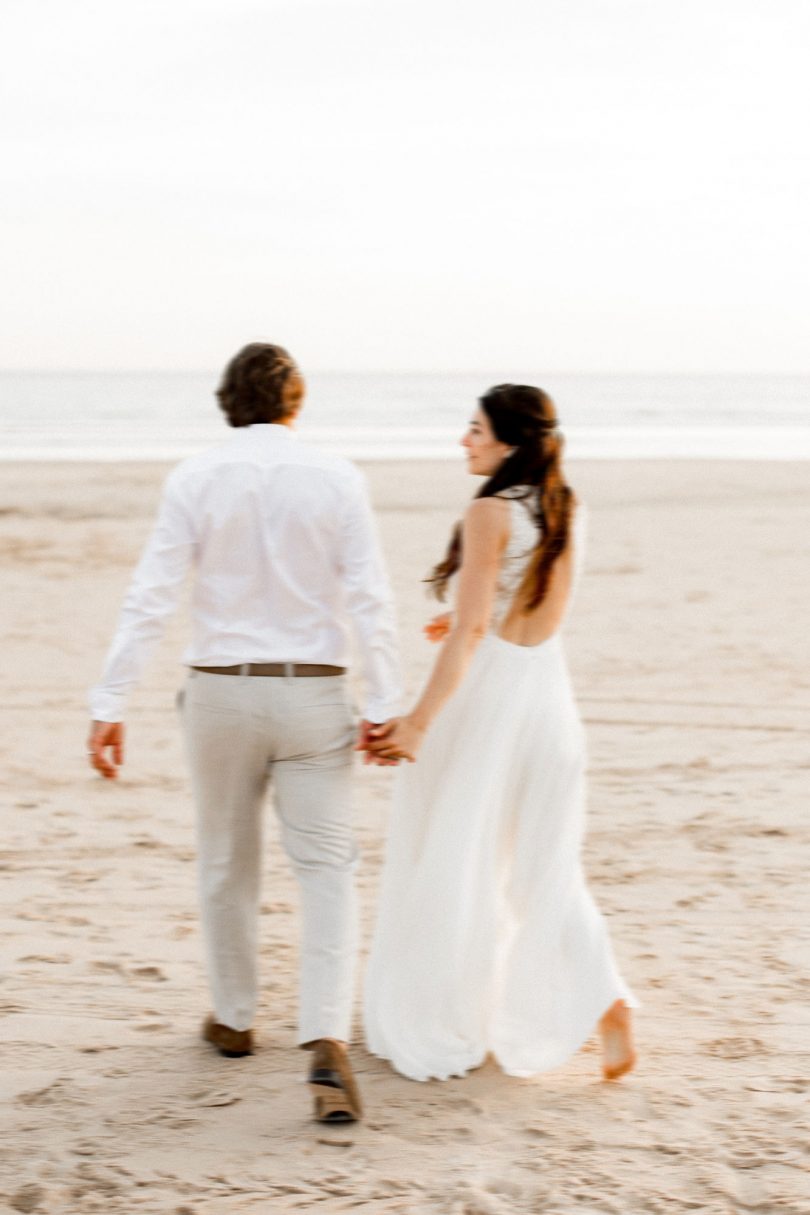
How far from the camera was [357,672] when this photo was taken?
28.5ft

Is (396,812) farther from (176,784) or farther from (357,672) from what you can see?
(357,672)

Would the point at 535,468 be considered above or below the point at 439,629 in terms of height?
above

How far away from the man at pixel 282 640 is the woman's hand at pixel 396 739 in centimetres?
3

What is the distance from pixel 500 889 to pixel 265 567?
3.48ft

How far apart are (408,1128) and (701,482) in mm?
17811

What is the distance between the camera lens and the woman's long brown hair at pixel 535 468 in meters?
3.57

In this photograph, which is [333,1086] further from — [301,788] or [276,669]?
[276,669]

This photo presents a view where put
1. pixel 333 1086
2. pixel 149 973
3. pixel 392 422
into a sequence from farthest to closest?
1. pixel 392 422
2. pixel 149 973
3. pixel 333 1086

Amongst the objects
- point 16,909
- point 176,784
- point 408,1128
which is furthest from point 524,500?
point 176,784

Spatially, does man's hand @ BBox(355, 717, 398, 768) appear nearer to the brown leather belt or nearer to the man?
the man

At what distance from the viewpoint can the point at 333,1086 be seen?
337 cm

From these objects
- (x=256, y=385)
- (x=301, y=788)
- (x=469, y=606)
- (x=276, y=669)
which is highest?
(x=256, y=385)

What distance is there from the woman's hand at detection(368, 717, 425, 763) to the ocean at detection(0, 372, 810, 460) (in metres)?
23.3

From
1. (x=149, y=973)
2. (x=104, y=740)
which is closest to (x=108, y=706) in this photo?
(x=104, y=740)
